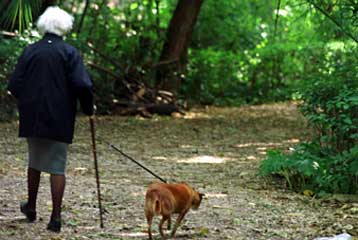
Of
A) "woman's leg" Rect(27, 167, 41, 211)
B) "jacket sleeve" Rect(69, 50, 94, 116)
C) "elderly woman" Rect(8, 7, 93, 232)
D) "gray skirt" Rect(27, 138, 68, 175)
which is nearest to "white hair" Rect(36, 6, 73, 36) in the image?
"elderly woman" Rect(8, 7, 93, 232)

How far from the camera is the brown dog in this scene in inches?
230

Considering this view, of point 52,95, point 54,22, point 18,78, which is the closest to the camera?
point 52,95

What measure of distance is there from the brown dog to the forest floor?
428 millimetres

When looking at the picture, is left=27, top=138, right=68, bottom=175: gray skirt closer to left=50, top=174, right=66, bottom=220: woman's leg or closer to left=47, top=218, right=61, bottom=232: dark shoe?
left=50, top=174, right=66, bottom=220: woman's leg

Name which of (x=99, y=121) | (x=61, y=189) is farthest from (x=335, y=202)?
(x=99, y=121)

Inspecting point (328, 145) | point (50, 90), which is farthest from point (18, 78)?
point (328, 145)

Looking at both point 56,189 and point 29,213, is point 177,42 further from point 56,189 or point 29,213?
point 56,189

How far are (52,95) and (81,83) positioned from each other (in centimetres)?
23

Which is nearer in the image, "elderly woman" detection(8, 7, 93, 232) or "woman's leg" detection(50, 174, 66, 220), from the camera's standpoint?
"elderly woman" detection(8, 7, 93, 232)

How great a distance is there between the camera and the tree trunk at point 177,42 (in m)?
18.5

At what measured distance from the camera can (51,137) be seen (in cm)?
600

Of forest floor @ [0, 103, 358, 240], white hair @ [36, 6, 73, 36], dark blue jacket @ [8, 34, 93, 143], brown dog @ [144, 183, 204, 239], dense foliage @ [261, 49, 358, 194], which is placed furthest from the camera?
dense foliage @ [261, 49, 358, 194]

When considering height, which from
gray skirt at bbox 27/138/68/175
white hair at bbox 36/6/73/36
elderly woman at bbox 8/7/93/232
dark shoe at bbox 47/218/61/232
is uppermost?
white hair at bbox 36/6/73/36

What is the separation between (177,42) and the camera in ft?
61.4
